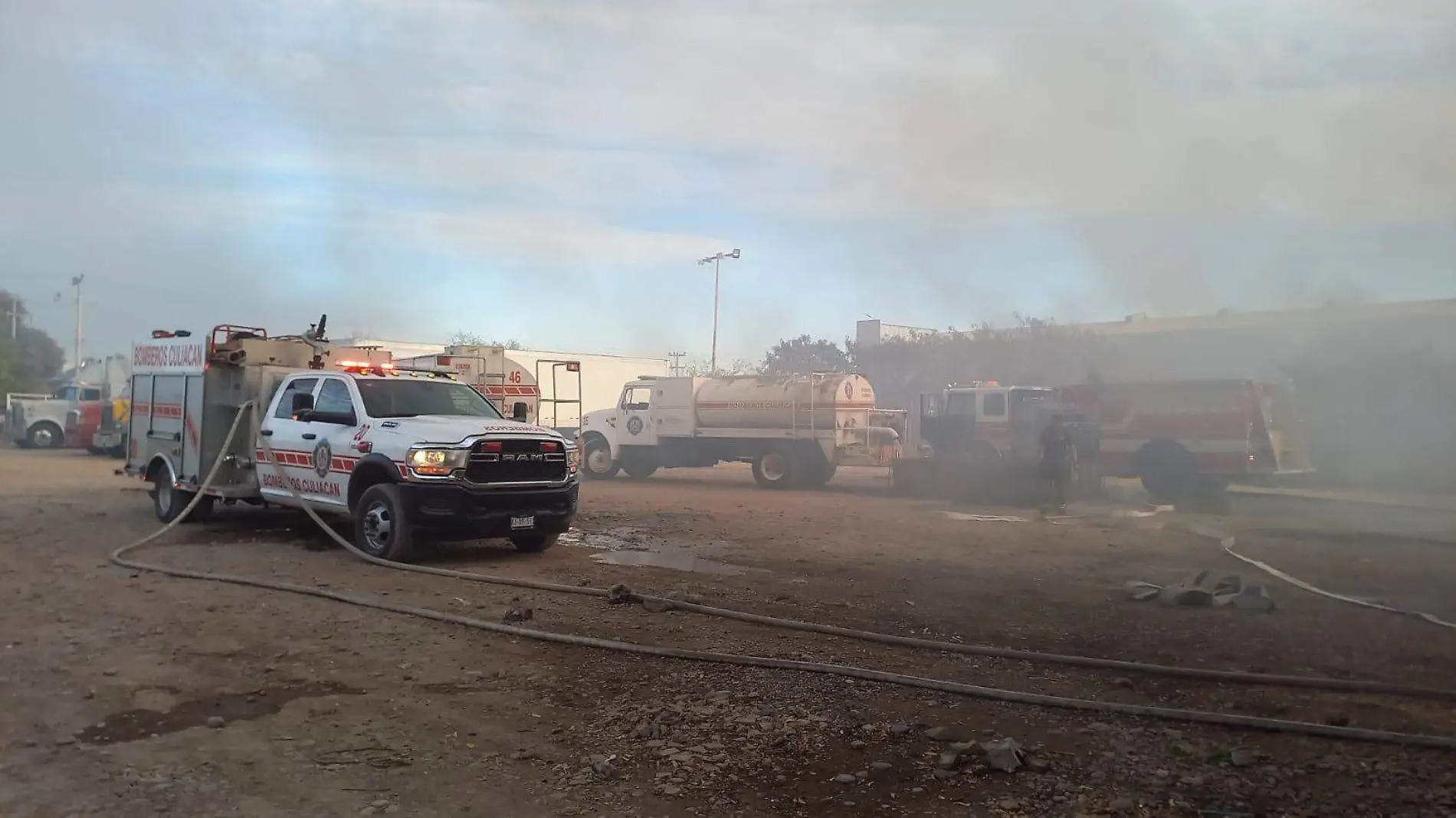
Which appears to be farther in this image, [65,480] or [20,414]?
[20,414]

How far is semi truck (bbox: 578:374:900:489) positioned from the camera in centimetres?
2027

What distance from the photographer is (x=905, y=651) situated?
602 centimetres

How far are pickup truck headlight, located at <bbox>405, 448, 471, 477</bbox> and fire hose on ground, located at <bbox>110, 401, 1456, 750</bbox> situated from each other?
0.99 metres

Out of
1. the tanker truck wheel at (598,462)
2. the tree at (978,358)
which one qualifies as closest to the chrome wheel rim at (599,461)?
the tanker truck wheel at (598,462)

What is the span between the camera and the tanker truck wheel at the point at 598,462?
73.1 feet

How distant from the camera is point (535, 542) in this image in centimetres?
1009

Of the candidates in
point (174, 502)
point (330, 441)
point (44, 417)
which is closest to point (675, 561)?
point (330, 441)

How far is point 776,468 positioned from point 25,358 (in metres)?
52.6

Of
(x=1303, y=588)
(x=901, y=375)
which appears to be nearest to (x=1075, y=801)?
(x=1303, y=588)

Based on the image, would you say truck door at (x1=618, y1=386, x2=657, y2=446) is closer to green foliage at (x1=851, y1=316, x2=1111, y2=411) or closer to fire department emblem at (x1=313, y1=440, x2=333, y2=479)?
green foliage at (x1=851, y1=316, x2=1111, y2=411)

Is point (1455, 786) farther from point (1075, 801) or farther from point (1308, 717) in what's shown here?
point (1075, 801)

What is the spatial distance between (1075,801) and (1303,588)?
5773mm

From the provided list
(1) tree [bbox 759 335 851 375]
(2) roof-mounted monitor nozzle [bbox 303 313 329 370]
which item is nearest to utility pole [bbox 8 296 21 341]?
(1) tree [bbox 759 335 851 375]

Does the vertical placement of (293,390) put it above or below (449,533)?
above
